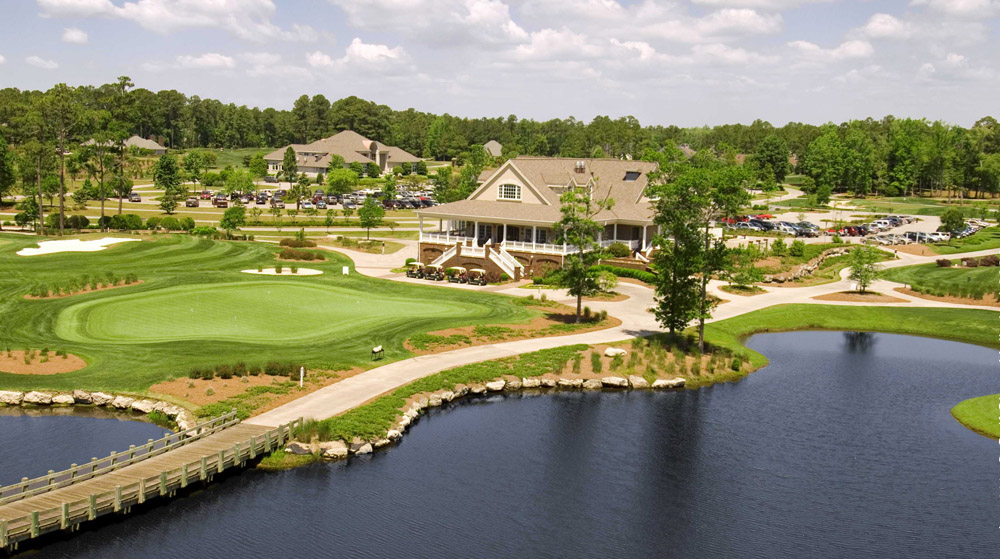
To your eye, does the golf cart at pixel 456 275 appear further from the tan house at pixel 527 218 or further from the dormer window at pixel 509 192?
the dormer window at pixel 509 192

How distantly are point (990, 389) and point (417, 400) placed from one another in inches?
1271

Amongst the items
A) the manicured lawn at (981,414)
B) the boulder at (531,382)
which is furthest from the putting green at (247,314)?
the manicured lawn at (981,414)

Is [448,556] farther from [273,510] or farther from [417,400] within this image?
[417,400]

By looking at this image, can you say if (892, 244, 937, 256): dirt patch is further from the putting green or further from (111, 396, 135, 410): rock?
(111, 396, 135, 410): rock

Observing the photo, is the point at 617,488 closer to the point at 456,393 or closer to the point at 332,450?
the point at 332,450

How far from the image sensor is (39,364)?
145 feet

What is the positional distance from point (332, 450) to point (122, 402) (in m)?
11.5

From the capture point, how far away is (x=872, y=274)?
232ft

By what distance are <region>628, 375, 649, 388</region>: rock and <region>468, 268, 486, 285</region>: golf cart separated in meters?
25.9

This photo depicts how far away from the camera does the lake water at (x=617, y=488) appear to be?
29.2m

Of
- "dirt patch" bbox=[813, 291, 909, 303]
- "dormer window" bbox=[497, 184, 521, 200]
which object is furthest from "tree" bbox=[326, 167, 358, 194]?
"dirt patch" bbox=[813, 291, 909, 303]

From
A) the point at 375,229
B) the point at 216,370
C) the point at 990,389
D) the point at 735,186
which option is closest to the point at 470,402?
the point at 216,370

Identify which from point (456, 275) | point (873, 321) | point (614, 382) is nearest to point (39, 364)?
point (614, 382)

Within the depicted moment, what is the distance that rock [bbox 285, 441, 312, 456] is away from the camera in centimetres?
3512
